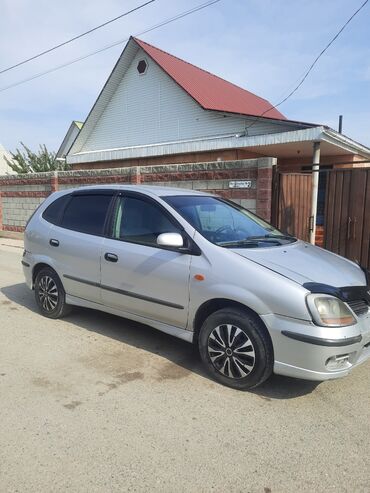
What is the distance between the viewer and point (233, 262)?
11.6 ft

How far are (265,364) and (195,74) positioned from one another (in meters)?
18.3

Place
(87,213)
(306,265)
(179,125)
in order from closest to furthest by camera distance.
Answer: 1. (306,265)
2. (87,213)
3. (179,125)

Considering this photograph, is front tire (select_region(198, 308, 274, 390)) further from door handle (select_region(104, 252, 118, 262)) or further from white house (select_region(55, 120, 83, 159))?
white house (select_region(55, 120, 83, 159))

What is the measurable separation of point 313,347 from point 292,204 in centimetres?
513

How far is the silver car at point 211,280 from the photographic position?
3193 mm

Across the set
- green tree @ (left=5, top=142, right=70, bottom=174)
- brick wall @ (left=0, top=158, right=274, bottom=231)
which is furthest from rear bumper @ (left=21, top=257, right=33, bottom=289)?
green tree @ (left=5, top=142, right=70, bottom=174)

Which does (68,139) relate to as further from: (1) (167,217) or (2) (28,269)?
(1) (167,217)

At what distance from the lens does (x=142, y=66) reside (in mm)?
18000

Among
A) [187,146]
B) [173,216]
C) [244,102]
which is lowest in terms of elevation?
[173,216]

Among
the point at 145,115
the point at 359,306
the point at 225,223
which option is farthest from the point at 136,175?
the point at 145,115

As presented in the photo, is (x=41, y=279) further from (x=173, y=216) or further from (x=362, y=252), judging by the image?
(x=362, y=252)

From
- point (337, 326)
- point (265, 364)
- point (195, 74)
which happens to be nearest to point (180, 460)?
point (265, 364)

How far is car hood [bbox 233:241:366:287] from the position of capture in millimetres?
3375

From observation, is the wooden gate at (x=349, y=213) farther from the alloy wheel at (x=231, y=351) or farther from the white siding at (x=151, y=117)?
the white siding at (x=151, y=117)
